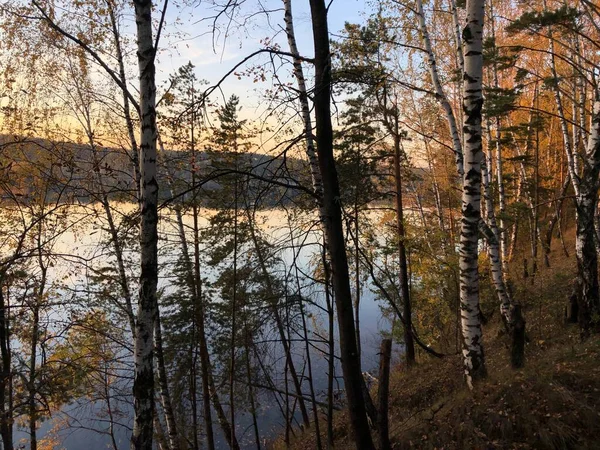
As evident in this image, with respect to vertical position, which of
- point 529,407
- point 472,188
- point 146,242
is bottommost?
point 529,407

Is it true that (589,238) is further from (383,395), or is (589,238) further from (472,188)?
(383,395)

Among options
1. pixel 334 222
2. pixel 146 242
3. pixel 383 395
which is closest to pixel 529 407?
pixel 383 395

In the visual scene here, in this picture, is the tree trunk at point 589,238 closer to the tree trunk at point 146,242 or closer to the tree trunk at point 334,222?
the tree trunk at point 334,222

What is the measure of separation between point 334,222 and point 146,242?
1875 millimetres

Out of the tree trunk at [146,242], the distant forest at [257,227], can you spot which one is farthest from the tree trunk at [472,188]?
the tree trunk at [146,242]

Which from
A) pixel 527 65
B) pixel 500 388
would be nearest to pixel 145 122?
pixel 500 388

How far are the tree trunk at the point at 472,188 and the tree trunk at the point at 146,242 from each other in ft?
12.5

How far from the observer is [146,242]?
3.51m

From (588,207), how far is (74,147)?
1017 cm

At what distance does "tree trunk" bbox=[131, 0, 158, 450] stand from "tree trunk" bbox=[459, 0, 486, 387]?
3.81 metres

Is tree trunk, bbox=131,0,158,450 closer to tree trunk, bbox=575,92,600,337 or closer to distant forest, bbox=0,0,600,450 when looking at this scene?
distant forest, bbox=0,0,600,450

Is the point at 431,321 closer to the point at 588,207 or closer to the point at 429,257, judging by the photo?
the point at 429,257

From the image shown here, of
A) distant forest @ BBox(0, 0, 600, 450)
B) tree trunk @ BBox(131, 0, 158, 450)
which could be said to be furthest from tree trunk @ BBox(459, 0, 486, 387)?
tree trunk @ BBox(131, 0, 158, 450)

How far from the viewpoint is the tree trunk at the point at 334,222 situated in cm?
321
